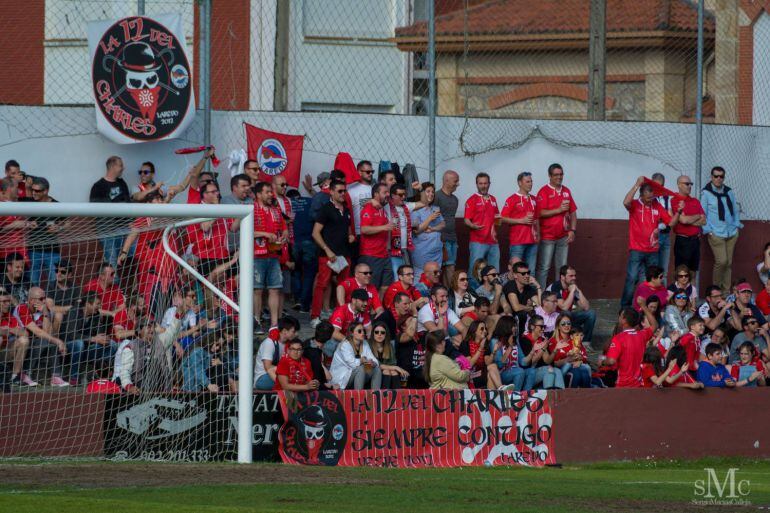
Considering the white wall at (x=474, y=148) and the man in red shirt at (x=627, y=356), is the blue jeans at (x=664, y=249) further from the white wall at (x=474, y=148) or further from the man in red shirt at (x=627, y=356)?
the man in red shirt at (x=627, y=356)

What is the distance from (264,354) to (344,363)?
86 cm

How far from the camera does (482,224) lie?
17.6m

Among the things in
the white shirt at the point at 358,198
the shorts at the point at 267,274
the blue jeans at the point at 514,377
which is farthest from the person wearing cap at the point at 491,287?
the shorts at the point at 267,274

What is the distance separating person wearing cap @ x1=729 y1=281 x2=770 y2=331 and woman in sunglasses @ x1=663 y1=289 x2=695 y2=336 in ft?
1.79

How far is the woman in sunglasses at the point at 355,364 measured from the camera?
47.5 feet

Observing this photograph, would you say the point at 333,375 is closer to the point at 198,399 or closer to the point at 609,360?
the point at 198,399

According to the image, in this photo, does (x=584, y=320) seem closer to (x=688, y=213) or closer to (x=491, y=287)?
(x=491, y=287)

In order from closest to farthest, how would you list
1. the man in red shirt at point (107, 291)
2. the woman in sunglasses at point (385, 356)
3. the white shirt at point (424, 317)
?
the man in red shirt at point (107, 291) < the woman in sunglasses at point (385, 356) < the white shirt at point (424, 317)

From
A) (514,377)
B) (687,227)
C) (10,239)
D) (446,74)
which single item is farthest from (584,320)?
(446,74)

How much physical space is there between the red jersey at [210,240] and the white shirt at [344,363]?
1605 millimetres

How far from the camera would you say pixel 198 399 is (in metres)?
13.5

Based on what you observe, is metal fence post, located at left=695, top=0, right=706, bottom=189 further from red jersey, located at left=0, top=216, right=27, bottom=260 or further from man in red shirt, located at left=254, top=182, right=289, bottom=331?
red jersey, located at left=0, top=216, right=27, bottom=260

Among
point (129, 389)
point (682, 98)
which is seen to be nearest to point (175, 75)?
point (129, 389)

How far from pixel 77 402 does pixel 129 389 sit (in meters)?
0.51
